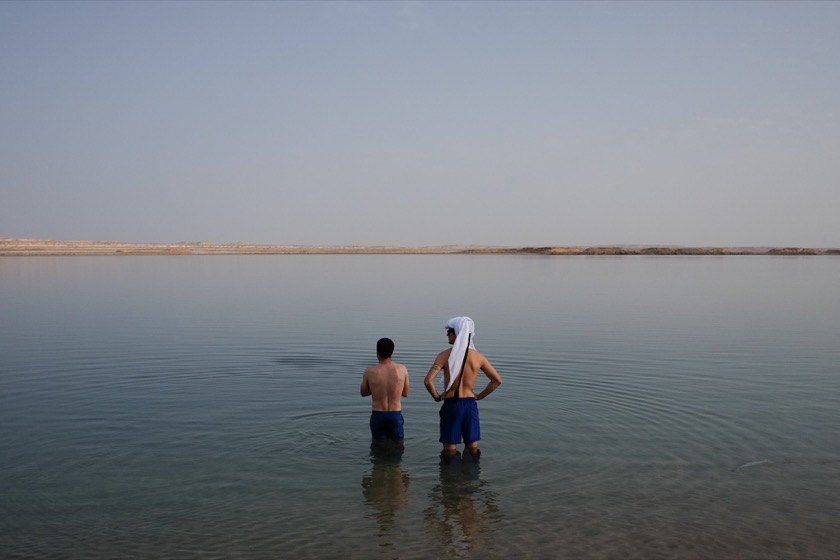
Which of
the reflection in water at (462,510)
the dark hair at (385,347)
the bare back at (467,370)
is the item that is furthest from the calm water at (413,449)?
the dark hair at (385,347)

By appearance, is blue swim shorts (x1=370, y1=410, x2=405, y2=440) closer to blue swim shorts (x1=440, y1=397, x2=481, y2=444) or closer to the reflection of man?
the reflection of man

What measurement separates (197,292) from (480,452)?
35.4 metres

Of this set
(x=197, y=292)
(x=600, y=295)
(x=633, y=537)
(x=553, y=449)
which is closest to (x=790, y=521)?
(x=633, y=537)

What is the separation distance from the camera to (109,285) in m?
49.3

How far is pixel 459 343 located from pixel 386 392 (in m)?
1.55

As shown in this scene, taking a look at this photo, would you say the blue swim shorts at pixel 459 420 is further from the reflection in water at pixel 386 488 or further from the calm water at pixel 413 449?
the reflection in water at pixel 386 488

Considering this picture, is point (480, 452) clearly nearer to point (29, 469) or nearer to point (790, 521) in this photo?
point (790, 521)

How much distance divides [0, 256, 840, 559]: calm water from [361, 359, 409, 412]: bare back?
0.83m

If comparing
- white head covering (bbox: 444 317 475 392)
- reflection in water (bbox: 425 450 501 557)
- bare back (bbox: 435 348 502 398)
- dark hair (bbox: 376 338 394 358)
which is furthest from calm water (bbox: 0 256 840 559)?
dark hair (bbox: 376 338 394 358)

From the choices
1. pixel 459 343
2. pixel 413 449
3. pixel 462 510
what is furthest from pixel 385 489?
pixel 459 343

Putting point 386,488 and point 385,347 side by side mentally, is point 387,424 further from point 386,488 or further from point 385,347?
point 386,488

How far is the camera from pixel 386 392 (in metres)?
10.8

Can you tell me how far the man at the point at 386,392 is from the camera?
10.6 meters

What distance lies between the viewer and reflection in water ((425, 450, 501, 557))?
7.96 meters
